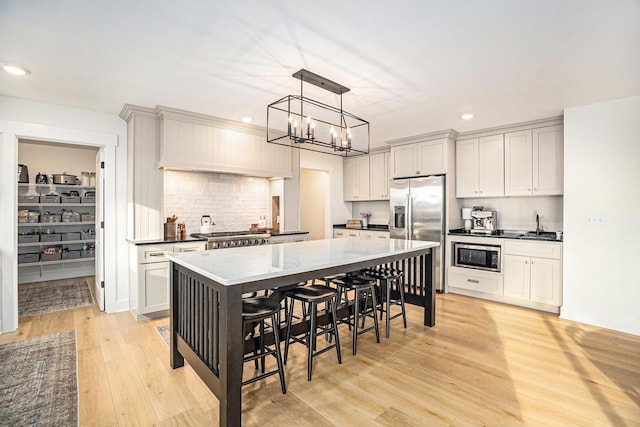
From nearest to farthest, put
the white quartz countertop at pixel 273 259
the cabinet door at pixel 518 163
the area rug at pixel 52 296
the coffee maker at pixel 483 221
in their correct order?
the white quartz countertop at pixel 273 259, the area rug at pixel 52 296, the cabinet door at pixel 518 163, the coffee maker at pixel 483 221

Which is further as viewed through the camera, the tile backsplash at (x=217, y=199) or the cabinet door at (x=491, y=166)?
the cabinet door at (x=491, y=166)

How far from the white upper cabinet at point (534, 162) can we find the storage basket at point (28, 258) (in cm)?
769

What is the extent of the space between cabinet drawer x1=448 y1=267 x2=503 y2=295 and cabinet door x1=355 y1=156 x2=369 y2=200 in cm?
231

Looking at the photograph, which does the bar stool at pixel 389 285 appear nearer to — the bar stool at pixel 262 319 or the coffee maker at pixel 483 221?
the bar stool at pixel 262 319

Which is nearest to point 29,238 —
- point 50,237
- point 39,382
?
point 50,237

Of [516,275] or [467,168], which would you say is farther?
[467,168]

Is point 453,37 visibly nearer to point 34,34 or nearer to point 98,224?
point 34,34

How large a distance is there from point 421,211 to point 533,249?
158cm

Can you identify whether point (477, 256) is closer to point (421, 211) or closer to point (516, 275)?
point (516, 275)

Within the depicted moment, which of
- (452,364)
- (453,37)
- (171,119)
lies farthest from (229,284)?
(171,119)

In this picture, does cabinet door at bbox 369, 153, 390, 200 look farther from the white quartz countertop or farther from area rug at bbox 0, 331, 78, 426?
area rug at bbox 0, 331, 78, 426

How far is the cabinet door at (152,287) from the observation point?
145 inches

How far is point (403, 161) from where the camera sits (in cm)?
549

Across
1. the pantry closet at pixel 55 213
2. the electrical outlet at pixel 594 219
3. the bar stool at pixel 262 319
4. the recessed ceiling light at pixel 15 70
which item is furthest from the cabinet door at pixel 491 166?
the pantry closet at pixel 55 213
